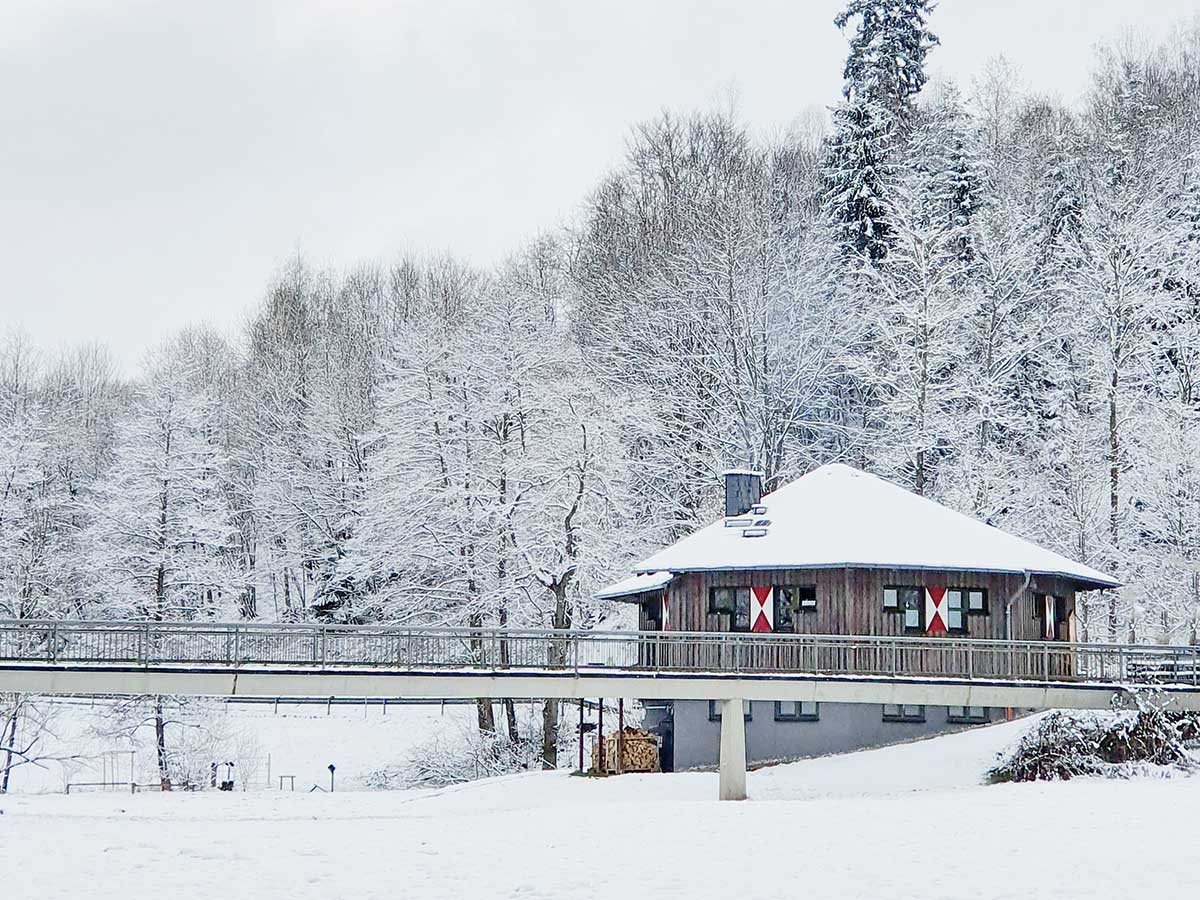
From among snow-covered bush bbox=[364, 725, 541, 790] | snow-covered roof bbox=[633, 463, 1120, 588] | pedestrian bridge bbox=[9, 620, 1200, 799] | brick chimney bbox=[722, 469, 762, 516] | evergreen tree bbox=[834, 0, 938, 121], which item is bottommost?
snow-covered bush bbox=[364, 725, 541, 790]

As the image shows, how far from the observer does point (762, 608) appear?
34719 mm

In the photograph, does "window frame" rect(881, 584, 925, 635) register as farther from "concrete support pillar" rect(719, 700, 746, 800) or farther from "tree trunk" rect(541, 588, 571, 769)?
"tree trunk" rect(541, 588, 571, 769)

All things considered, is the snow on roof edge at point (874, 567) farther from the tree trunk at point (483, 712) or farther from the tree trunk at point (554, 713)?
the tree trunk at point (483, 712)

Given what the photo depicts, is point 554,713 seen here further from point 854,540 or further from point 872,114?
point 872,114

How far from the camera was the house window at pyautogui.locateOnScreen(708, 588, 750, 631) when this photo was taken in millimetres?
35375

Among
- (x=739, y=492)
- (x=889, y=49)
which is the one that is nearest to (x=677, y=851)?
(x=739, y=492)

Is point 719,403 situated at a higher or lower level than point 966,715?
higher

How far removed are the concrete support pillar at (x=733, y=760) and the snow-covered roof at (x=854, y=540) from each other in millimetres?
5093

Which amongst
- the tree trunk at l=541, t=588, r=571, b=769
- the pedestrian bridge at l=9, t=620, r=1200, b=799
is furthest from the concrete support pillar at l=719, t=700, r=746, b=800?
the tree trunk at l=541, t=588, r=571, b=769

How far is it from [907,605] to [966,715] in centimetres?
299

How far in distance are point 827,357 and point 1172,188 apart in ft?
46.5

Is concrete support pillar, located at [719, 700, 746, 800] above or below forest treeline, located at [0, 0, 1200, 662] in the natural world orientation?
below

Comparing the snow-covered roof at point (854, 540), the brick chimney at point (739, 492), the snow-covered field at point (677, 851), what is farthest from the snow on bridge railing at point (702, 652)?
the brick chimney at point (739, 492)

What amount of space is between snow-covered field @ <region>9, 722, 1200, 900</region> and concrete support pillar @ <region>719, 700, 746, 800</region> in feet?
12.1
